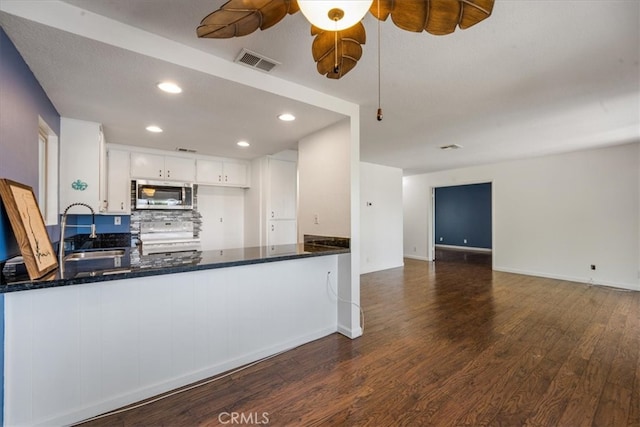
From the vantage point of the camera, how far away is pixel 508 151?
494 centimetres

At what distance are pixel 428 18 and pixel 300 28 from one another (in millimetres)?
895

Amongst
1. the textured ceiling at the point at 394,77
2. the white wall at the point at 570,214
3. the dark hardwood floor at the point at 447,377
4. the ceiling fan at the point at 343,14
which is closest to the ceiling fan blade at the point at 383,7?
the ceiling fan at the point at 343,14

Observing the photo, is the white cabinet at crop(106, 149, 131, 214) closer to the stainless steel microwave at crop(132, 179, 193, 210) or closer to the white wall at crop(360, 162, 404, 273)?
the stainless steel microwave at crop(132, 179, 193, 210)

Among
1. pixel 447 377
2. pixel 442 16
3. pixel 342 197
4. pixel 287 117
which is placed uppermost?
pixel 287 117

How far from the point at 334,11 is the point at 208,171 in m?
4.27

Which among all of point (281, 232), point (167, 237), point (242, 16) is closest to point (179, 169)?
point (167, 237)

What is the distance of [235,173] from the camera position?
496 cm

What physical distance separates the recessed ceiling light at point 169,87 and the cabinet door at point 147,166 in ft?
7.78

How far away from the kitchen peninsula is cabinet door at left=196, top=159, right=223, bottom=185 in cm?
275

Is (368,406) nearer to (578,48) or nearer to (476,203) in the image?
(578,48)

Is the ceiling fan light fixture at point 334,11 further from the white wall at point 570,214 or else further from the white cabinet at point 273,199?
the white wall at point 570,214

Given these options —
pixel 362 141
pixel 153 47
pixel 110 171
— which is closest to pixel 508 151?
pixel 362 141

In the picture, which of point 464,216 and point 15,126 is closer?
point 15,126

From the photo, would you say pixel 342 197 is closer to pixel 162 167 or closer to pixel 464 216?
pixel 162 167
